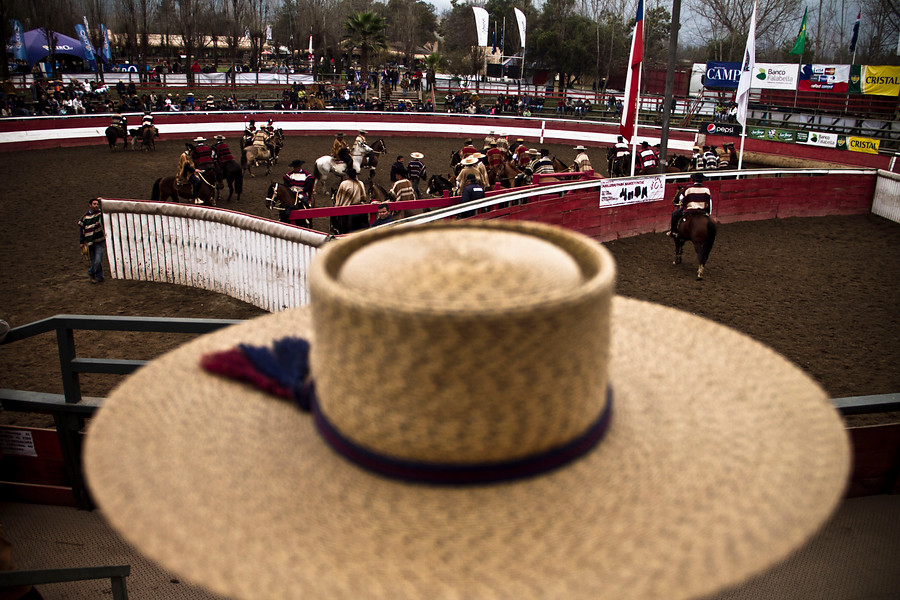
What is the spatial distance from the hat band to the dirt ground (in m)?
7.55

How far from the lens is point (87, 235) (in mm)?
11406

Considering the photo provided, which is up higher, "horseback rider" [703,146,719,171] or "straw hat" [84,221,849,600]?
"straw hat" [84,221,849,600]

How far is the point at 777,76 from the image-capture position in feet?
110

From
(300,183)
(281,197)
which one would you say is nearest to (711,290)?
(300,183)

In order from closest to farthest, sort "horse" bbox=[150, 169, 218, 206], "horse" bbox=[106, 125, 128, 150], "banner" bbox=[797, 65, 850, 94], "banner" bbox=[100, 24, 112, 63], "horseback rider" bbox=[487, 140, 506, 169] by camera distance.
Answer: "horse" bbox=[150, 169, 218, 206] → "horseback rider" bbox=[487, 140, 506, 169] → "horse" bbox=[106, 125, 128, 150] → "banner" bbox=[797, 65, 850, 94] → "banner" bbox=[100, 24, 112, 63]

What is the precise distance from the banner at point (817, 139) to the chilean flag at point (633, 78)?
1652 centimetres

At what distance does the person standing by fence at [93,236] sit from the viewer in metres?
11.4

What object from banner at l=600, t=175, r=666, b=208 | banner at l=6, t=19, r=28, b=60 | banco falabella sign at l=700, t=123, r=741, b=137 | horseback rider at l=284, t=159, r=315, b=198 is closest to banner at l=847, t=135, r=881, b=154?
banco falabella sign at l=700, t=123, r=741, b=137

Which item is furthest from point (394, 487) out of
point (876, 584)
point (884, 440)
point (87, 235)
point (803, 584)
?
point (87, 235)

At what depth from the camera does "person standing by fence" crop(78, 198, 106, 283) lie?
448 inches

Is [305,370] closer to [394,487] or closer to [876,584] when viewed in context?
[394,487]

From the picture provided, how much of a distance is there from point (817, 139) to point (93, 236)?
93.0 ft

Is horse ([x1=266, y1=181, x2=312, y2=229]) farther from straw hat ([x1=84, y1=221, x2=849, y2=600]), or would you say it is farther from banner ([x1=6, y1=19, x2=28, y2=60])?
banner ([x1=6, y1=19, x2=28, y2=60])

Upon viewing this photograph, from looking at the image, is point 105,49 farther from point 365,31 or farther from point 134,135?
point 134,135
